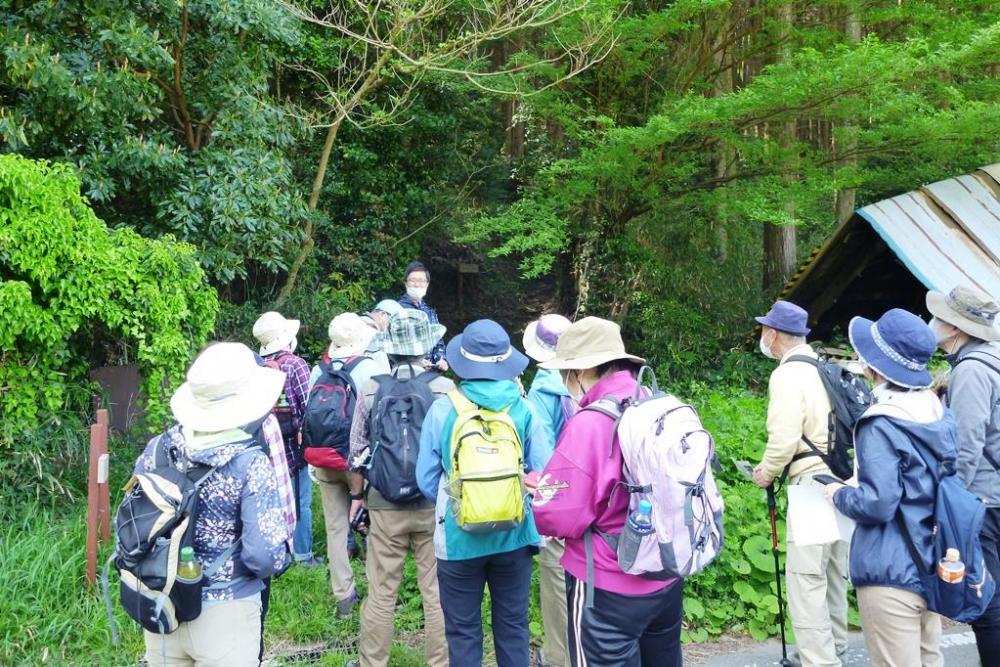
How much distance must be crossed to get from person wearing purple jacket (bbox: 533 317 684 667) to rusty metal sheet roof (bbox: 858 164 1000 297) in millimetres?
6050

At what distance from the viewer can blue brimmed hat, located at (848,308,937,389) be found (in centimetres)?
325

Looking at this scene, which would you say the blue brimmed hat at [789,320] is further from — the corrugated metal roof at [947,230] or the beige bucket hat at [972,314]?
the corrugated metal roof at [947,230]

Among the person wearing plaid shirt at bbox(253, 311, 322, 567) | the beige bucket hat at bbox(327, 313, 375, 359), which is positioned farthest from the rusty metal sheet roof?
the person wearing plaid shirt at bbox(253, 311, 322, 567)

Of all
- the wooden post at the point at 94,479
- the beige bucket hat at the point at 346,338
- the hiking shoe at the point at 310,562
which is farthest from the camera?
the hiking shoe at the point at 310,562

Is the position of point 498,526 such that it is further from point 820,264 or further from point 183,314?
point 820,264

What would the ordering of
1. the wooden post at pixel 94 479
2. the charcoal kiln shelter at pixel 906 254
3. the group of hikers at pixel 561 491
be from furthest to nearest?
the charcoal kiln shelter at pixel 906 254 < the wooden post at pixel 94 479 < the group of hikers at pixel 561 491

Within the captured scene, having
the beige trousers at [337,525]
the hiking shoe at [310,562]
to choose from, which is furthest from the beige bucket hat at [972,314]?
the hiking shoe at [310,562]

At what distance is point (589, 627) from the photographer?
3.02 metres

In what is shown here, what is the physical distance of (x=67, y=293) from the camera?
5504 mm

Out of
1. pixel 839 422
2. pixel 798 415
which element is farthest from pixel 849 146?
pixel 798 415

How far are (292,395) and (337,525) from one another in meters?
0.94

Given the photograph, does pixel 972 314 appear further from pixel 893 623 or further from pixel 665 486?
pixel 665 486

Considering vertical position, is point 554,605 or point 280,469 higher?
point 280,469

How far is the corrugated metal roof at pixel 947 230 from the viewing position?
8008 millimetres
